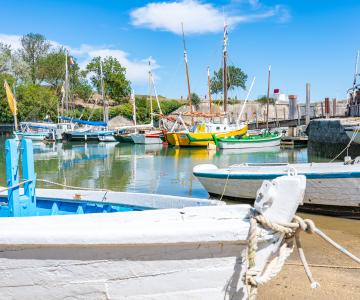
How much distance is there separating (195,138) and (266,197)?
3383cm

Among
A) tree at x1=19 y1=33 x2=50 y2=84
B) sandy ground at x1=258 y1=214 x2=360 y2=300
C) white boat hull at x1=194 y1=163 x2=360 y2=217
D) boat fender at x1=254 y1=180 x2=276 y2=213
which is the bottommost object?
sandy ground at x1=258 y1=214 x2=360 y2=300

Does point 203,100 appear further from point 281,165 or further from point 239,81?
point 281,165

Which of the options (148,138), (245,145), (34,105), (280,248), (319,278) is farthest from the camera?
(34,105)

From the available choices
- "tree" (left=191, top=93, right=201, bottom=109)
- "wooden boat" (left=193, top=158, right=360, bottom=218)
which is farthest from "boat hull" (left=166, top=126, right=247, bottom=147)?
"tree" (left=191, top=93, right=201, bottom=109)

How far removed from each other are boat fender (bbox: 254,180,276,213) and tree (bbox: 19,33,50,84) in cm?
A: 8388

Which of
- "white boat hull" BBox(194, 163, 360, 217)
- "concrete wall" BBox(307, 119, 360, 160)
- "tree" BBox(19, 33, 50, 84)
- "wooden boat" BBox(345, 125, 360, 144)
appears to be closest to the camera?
"white boat hull" BBox(194, 163, 360, 217)

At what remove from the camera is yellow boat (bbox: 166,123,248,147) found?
120 feet

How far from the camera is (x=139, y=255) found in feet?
9.27

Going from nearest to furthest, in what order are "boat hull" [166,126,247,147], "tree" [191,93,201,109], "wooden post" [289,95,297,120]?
"boat hull" [166,126,247,147] → "wooden post" [289,95,297,120] → "tree" [191,93,201,109]

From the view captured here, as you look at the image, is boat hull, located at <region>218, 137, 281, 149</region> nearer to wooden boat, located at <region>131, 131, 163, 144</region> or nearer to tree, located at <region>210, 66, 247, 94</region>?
wooden boat, located at <region>131, 131, 163, 144</region>

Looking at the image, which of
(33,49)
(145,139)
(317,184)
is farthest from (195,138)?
(33,49)

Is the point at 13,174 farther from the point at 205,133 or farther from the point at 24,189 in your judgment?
the point at 205,133

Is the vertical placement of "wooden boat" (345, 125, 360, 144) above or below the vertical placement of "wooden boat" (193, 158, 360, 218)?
above

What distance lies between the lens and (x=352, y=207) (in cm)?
853
